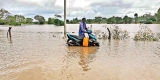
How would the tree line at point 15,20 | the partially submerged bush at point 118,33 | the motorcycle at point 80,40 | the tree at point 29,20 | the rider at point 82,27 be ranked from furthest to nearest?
the tree at point 29,20 → the tree line at point 15,20 → the partially submerged bush at point 118,33 → the motorcycle at point 80,40 → the rider at point 82,27

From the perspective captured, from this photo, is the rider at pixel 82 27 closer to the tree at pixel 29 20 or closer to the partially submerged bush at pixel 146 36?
the partially submerged bush at pixel 146 36

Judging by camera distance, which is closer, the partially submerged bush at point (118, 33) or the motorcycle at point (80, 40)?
the motorcycle at point (80, 40)

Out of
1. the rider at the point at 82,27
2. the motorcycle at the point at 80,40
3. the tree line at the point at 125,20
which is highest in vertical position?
the tree line at the point at 125,20

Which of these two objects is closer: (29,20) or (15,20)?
(15,20)

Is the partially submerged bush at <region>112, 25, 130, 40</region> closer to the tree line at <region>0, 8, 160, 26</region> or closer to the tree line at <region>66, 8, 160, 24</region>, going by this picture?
the tree line at <region>0, 8, 160, 26</region>

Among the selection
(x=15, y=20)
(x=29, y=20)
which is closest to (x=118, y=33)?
(x=15, y=20)

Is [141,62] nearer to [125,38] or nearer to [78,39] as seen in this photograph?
[78,39]

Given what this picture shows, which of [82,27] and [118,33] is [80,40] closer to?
[82,27]

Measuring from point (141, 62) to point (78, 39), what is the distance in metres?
5.16

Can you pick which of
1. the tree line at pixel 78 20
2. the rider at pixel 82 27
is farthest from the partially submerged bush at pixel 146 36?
the tree line at pixel 78 20

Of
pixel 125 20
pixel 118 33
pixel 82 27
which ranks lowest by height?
pixel 118 33

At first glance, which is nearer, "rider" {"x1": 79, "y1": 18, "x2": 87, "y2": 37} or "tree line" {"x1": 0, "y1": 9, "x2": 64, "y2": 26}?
"rider" {"x1": 79, "y1": 18, "x2": 87, "y2": 37}

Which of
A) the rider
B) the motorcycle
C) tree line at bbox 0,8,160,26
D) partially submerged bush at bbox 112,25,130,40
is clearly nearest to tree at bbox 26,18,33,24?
tree line at bbox 0,8,160,26

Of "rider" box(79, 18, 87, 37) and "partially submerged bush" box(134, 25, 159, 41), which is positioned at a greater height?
"rider" box(79, 18, 87, 37)
